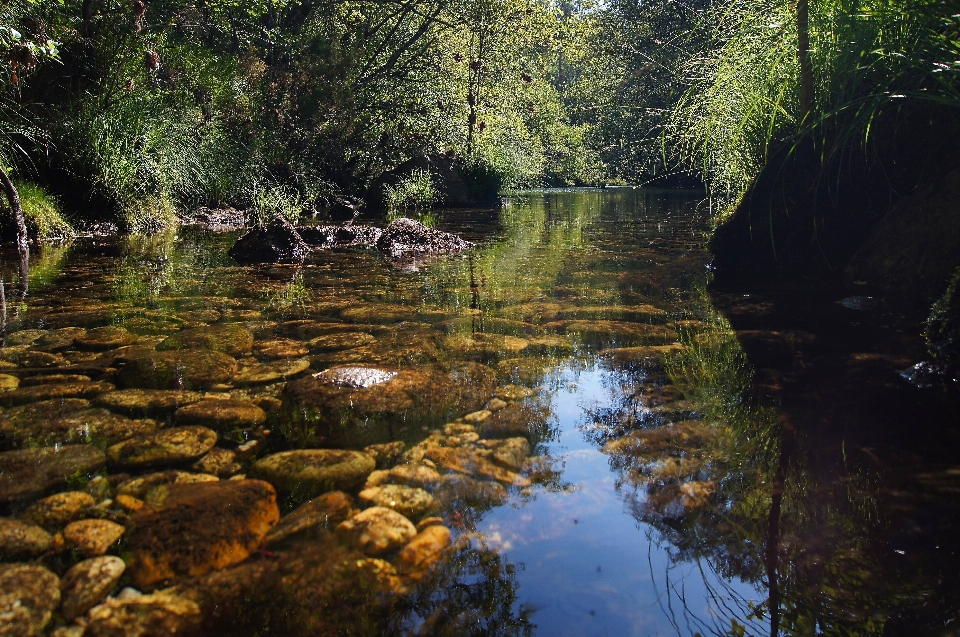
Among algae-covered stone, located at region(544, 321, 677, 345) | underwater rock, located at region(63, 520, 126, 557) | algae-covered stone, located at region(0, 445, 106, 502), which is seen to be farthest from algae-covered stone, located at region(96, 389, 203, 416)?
algae-covered stone, located at region(544, 321, 677, 345)

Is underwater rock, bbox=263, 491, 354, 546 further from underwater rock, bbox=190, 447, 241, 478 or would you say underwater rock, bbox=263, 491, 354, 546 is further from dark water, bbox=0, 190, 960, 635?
underwater rock, bbox=190, 447, 241, 478

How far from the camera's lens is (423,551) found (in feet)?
5.39

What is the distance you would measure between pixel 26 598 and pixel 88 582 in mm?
113

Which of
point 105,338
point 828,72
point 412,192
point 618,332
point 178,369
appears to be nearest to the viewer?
point 178,369

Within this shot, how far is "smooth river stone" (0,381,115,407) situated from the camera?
2.50 metres

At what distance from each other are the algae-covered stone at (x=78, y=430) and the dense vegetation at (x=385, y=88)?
9.98 feet

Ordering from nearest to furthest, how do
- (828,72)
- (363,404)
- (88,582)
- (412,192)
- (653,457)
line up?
(88,582)
(653,457)
(363,404)
(828,72)
(412,192)

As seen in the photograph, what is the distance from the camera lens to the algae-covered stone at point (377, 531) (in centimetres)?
165

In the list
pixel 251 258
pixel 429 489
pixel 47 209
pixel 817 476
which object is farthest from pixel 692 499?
pixel 47 209

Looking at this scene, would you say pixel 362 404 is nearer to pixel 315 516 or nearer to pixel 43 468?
pixel 315 516

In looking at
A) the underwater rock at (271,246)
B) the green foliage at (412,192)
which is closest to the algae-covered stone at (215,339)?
the underwater rock at (271,246)

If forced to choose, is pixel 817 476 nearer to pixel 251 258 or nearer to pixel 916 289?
pixel 916 289

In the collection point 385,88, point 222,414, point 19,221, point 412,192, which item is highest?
point 385,88

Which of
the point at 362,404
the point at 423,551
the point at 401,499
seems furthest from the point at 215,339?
the point at 423,551
